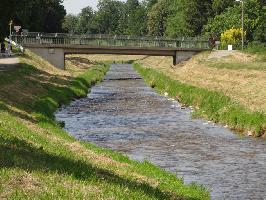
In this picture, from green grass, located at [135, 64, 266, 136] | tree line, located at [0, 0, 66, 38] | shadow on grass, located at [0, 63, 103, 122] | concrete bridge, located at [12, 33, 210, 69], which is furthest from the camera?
tree line, located at [0, 0, 66, 38]

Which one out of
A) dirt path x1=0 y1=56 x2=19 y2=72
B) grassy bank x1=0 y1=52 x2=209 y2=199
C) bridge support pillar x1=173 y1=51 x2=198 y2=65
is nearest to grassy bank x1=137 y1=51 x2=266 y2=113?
bridge support pillar x1=173 y1=51 x2=198 y2=65

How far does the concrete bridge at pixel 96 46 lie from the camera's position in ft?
292

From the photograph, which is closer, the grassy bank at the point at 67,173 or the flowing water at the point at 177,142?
the grassy bank at the point at 67,173

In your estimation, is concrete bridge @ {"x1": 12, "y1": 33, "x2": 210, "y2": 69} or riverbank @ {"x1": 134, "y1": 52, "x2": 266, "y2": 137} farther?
concrete bridge @ {"x1": 12, "y1": 33, "x2": 210, "y2": 69}

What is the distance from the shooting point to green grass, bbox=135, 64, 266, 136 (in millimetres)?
35125

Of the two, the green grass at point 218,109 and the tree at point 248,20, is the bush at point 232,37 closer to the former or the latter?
the tree at point 248,20

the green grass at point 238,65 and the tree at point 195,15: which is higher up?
the tree at point 195,15

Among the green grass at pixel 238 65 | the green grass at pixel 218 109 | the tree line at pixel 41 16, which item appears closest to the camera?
the green grass at pixel 218 109

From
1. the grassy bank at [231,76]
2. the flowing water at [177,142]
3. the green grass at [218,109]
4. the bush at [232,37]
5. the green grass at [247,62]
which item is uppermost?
the bush at [232,37]

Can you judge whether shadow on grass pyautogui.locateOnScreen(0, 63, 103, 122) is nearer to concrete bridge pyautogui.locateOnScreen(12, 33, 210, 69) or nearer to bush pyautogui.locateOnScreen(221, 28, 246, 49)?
concrete bridge pyautogui.locateOnScreen(12, 33, 210, 69)

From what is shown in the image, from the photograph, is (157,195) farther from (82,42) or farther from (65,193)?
(82,42)

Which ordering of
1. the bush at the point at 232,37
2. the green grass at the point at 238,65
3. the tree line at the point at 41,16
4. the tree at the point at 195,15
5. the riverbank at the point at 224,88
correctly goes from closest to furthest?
the riverbank at the point at 224,88 < the green grass at the point at 238,65 < the tree line at the point at 41,16 < the bush at the point at 232,37 < the tree at the point at 195,15

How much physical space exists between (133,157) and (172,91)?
36.5 meters

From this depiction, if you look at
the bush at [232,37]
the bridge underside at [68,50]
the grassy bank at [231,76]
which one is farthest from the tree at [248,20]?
the bridge underside at [68,50]
